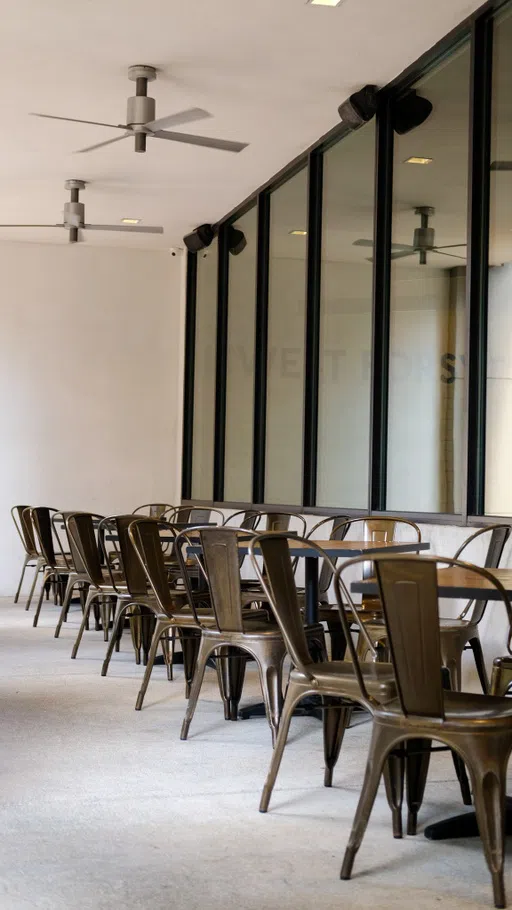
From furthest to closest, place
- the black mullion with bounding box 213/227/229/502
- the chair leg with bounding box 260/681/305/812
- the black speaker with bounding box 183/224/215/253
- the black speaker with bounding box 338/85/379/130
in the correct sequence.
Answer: the black speaker with bounding box 183/224/215/253
the black mullion with bounding box 213/227/229/502
the black speaker with bounding box 338/85/379/130
the chair leg with bounding box 260/681/305/812

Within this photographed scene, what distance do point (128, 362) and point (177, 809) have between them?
860 centimetres

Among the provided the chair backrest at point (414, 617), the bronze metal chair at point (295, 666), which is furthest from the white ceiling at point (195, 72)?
the chair backrest at point (414, 617)

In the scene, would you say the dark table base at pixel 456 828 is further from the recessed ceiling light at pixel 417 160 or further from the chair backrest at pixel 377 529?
the recessed ceiling light at pixel 417 160

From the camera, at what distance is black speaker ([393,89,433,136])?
6.53 metres

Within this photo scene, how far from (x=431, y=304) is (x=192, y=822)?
399 cm

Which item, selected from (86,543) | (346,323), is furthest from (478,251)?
(86,543)

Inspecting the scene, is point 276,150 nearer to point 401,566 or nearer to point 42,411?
point 42,411

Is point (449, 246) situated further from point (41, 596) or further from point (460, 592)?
point (41, 596)

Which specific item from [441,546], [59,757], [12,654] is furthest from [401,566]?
[12,654]

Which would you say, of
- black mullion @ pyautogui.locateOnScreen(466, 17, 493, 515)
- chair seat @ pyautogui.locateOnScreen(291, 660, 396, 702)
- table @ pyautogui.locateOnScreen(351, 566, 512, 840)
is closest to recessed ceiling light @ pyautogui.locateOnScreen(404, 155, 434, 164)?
black mullion @ pyautogui.locateOnScreen(466, 17, 493, 515)

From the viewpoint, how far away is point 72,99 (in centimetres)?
714

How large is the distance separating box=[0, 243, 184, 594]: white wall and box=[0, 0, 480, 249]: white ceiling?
7.02ft

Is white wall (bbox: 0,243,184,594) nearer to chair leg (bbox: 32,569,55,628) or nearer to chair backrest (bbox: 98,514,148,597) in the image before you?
chair leg (bbox: 32,569,55,628)

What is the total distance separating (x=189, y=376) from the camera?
11602 millimetres
